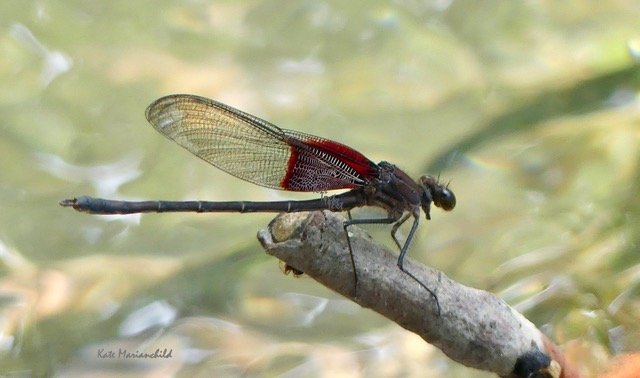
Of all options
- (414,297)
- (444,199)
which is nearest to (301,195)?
(444,199)

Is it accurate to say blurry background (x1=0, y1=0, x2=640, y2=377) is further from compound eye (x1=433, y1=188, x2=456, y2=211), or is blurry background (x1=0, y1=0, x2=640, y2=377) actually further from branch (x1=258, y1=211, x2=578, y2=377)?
branch (x1=258, y1=211, x2=578, y2=377)

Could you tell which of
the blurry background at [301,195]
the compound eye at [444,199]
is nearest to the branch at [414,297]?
the compound eye at [444,199]

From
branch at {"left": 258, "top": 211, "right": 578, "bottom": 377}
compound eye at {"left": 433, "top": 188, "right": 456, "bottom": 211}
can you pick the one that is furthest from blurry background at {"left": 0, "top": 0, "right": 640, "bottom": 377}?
branch at {"left": 258, "top": 211, "right": 578, "bottom": 377}

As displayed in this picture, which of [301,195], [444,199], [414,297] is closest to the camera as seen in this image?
[414,297]

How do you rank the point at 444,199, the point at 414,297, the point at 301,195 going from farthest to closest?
1. the point at 301,195
2. the point at 444,199
3. the point at 414,297

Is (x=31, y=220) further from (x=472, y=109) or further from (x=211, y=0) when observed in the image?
(x=472, y=109)

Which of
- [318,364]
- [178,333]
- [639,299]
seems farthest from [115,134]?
[639,299]

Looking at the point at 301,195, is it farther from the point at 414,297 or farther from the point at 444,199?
the point at 414,297
